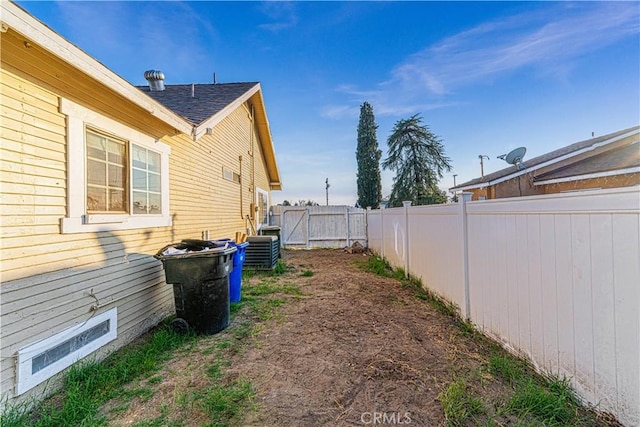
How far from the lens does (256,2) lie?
23.3ft

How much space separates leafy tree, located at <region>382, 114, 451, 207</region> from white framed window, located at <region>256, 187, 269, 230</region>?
11.2m

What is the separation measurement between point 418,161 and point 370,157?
374 cm

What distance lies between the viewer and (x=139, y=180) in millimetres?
3730

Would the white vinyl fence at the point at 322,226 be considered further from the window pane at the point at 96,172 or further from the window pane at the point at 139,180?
the window pane at the point at 96,172

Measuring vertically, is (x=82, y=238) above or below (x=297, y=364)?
above

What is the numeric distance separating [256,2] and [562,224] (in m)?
8.29

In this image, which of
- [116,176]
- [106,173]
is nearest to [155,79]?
[116,176]

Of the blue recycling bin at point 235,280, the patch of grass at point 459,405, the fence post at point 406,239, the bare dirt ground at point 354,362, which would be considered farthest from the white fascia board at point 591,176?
the blue recycling bin at point 235,280

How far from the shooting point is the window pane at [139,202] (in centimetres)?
365

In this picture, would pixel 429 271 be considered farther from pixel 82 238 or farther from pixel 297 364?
pixel 82 238

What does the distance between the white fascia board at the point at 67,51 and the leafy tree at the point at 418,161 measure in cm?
1843

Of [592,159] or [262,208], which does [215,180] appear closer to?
[262,208]

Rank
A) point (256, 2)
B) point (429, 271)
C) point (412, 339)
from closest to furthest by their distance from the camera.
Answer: point (412, 339) < point (429, 271) < point (256, 2)

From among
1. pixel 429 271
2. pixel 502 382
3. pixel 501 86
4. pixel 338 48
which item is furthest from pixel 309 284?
pixel 501 86
